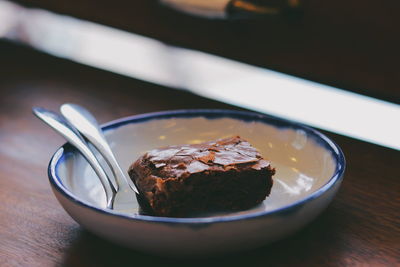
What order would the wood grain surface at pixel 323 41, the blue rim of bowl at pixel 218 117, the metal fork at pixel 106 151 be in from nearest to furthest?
the blue rim of bowl at pixel 218 117, the metal fork at pixel 106 151, the wood grain surface at pixel 323 41

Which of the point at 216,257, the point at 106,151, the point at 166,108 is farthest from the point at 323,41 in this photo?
the point at 216,257

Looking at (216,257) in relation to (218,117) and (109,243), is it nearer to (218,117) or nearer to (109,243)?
(109,243)

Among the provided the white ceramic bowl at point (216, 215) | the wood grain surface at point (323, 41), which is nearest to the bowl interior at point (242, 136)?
the white ceramic bowl at point (216, 215)

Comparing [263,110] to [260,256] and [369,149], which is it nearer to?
[369,149]

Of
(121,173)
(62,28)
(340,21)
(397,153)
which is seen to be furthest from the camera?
(62,28)

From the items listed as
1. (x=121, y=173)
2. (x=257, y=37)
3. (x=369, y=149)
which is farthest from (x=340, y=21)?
(x=121, y=173)

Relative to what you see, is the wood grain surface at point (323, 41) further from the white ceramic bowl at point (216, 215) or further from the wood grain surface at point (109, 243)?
the white ceramic bowl at point (216, 215)

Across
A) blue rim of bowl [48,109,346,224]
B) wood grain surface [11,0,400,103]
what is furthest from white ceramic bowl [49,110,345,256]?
wood grain surface [11,0,400,103]
